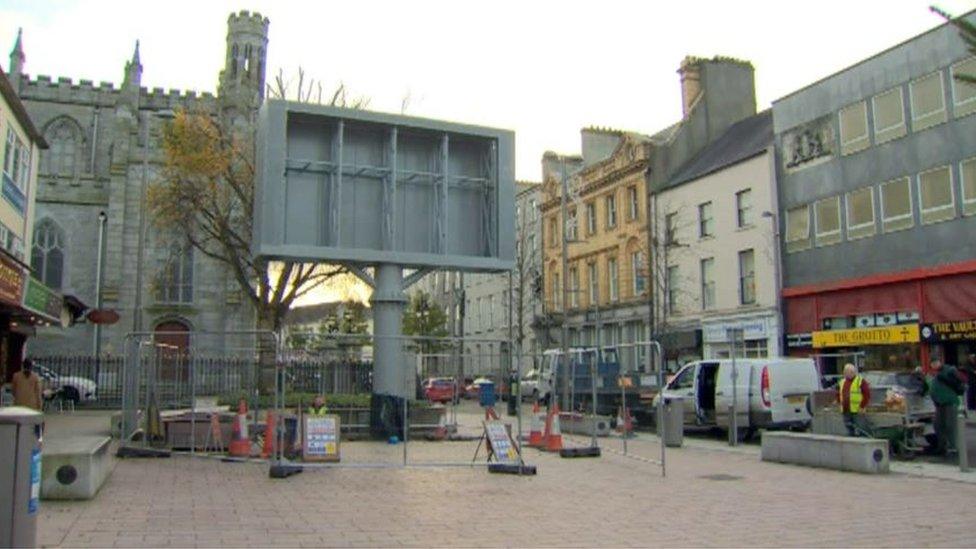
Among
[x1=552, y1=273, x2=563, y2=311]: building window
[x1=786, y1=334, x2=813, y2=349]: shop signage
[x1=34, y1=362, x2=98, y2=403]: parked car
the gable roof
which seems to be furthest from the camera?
[x1=552, y1=273, x2=563, y2=311]: building window

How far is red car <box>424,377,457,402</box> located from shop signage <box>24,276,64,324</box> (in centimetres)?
982

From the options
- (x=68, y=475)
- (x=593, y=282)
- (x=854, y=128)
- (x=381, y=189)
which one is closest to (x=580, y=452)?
(x=381, y=189)

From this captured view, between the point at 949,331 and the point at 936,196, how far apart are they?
4510 millimetres

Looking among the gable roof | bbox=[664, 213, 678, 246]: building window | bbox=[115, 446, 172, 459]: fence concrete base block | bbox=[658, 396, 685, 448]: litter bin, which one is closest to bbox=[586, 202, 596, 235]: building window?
the gable roof

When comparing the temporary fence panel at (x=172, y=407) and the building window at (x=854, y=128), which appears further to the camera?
the building window at (x=854, y=128)

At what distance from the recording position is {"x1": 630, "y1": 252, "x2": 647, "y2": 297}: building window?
43094mm

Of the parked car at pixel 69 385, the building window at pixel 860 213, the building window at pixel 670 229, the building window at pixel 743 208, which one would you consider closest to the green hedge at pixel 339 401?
the parked car at pixel 69 385

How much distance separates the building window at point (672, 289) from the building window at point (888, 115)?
41.5ft

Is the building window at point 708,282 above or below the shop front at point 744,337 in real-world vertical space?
Answer: above

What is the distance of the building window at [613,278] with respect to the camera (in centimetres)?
4572

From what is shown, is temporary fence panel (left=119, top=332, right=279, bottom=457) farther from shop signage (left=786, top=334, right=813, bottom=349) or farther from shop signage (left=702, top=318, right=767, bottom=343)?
shop signage (left=702, top=318, right=767, bottom=343)

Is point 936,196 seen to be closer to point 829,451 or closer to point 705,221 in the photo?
point 705,221

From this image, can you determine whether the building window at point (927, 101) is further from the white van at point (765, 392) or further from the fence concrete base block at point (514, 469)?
the fence concrete base block at point (514, 469)

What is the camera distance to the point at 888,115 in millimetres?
29766
